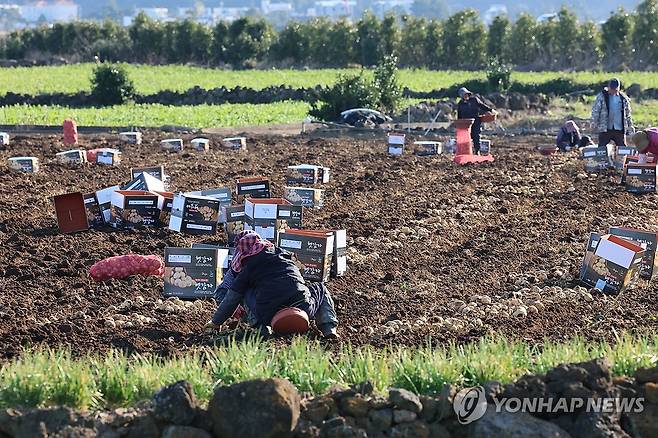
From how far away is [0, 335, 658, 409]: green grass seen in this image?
23.9ft

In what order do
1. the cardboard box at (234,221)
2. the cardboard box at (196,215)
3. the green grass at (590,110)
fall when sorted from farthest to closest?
1. the green grass at (590,110)
2. the cardboard box at (196,215)
3. the cardboard box at (234,221)

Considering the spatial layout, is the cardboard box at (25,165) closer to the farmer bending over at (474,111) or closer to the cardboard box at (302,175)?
the cardboard box at (302,175)

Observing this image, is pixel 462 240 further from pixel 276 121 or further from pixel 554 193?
pixel 276 121

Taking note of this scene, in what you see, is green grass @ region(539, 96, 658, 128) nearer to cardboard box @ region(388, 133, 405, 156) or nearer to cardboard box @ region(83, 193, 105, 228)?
cardboard box @ region(388, 133, 405, 156)

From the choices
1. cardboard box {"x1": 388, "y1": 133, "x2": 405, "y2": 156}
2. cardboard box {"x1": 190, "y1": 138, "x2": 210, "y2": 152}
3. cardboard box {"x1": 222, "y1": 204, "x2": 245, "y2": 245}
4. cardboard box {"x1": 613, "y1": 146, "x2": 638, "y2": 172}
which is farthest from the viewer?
cardboard box {"x1": 190, "y1": 138, "x2": 210, "y2": 152}

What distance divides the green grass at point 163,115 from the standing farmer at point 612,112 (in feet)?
41.5

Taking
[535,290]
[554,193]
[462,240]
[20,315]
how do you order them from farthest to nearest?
1. [554,193]
2. [462,240]
3. [535,290]
4. [20,315]

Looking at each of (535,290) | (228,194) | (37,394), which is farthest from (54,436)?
(228,194)

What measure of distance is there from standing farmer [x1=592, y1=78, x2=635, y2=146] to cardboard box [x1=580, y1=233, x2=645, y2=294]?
9613 millimetres

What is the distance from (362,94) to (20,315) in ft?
73.9

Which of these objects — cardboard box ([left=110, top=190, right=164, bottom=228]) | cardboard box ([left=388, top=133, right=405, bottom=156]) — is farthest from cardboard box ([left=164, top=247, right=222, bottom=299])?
cardboard box ([left=388, top=133, right=405, bottom=156])

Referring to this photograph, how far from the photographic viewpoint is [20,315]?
10.8 meters

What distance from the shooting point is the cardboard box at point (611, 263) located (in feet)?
37.7

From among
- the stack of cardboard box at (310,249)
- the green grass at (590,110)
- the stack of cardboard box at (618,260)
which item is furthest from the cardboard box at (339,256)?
the green grass at (590,110)
